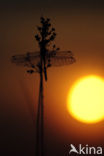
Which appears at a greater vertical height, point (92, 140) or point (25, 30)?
point (25, 30)

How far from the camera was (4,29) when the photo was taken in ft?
4.92

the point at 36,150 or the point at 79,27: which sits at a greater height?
the point at 79,27

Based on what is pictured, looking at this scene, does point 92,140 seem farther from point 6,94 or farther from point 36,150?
point 6,94

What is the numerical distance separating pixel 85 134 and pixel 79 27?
740 millimetres

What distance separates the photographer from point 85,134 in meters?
1.35

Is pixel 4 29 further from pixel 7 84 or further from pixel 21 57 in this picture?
pixel 7 84

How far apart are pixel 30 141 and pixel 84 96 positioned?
1.53ft

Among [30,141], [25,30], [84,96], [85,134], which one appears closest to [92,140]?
[85,134]

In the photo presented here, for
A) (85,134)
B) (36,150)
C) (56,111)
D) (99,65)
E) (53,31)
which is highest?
(53,31)

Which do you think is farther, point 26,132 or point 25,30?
point 25,30

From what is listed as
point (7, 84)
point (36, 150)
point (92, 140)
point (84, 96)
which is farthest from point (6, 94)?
point (92, 140)

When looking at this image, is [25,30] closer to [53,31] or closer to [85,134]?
[53,31]

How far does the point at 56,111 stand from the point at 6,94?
36 centimetres

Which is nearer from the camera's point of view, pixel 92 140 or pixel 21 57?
pixel 92 140
